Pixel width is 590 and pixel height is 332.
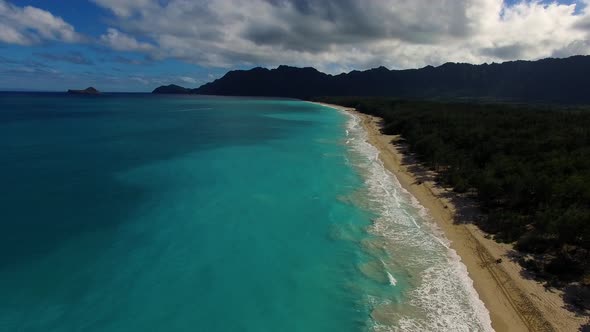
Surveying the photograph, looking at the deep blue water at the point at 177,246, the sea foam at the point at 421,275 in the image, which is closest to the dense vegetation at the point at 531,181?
the sea foam at the point at 421,275

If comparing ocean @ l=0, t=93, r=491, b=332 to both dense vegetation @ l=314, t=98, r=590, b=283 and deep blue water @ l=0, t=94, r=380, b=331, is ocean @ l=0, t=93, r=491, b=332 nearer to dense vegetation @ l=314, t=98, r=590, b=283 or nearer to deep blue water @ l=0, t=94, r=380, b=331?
deep blue water @ l=0, t=94, r=380, b=331

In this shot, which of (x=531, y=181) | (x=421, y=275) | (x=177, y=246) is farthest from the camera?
(x=531, y=181)

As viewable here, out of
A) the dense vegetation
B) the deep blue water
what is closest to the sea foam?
the deep blue water

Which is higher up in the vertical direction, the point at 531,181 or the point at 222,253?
the point at 531,181

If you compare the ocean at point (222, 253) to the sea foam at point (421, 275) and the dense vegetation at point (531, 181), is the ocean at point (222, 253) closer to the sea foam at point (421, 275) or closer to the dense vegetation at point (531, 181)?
the sea foam at point (421, 275)

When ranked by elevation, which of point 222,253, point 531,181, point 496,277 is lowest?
point 222,253

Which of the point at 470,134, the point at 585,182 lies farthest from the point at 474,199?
the point at 470,134

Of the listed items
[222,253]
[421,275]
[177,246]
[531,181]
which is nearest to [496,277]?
[421,275]

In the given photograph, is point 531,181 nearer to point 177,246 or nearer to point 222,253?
point 222,253
